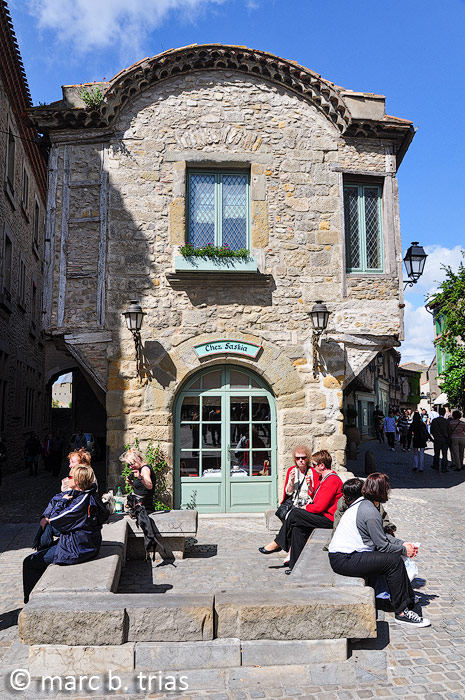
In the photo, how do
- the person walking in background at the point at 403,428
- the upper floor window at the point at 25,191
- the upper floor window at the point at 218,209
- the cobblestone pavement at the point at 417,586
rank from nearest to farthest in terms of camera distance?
the cobblestone pavement at the point at 417,586 < the upper floor window at the point at 218,209 < the upper floor window at the point at 25,191 < the person walking in background at the point at 403,428

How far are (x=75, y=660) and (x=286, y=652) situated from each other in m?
1.40

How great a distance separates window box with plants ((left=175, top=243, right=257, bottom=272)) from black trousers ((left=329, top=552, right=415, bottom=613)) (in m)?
5.20

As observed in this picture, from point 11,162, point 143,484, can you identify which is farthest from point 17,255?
point 143,484

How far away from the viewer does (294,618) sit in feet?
13.0

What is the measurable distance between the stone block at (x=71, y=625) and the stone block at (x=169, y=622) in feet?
0.33

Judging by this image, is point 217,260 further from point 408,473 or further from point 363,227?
point 408,473

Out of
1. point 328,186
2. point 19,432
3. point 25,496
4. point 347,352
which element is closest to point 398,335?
point 347,352

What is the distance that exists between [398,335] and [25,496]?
319 inches

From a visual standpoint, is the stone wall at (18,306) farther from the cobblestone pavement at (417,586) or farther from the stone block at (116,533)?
the stone block at (116,533)

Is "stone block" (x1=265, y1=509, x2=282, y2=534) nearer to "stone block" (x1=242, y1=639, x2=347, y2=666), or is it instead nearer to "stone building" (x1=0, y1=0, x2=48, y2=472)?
"stone block" (x1=242, y1=639, x2=347, y2=666)

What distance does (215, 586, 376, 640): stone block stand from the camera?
3.94 m

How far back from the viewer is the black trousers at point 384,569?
15.7 ft

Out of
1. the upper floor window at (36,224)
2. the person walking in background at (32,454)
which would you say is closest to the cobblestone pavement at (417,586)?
the person walking in background at (32,454)

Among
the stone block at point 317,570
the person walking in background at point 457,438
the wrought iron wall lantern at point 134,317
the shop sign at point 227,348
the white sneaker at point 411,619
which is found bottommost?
the white sneaker at point 411,619
